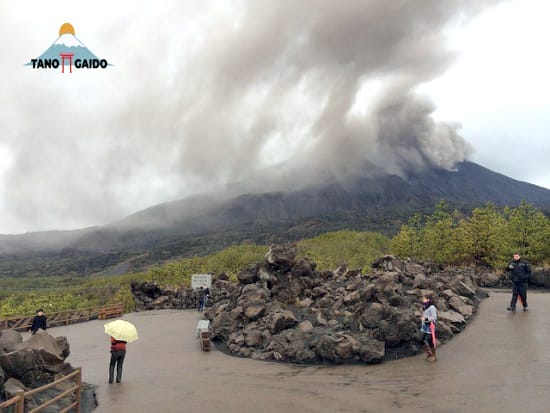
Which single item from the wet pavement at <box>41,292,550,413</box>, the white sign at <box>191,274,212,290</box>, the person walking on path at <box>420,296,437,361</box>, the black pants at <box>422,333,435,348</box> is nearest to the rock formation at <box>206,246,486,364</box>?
the black pants at <box>422,333,435,348</box>

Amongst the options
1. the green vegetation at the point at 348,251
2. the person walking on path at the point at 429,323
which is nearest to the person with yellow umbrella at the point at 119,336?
the person walking on path at the point at 429,323

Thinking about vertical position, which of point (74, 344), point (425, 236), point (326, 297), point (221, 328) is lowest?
point (74, 344)

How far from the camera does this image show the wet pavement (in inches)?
328

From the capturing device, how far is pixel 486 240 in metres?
39.2

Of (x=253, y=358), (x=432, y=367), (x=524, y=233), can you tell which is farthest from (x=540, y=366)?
(x=524, y=233)

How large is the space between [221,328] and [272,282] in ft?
13.7

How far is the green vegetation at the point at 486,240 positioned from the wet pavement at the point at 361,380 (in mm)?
21310

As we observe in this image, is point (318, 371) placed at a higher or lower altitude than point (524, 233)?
lower

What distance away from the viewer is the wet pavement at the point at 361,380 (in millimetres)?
8336

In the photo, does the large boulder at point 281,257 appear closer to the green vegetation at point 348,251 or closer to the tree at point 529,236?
the tree at point 529,236

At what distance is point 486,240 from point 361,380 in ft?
114

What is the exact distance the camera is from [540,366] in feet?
31.7

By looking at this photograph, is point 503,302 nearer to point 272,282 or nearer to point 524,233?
point 272,282

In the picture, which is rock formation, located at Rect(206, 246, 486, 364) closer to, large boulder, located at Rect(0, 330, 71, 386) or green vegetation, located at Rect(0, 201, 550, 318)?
large boulder, located at Rect(0, 330, 71, 386)
